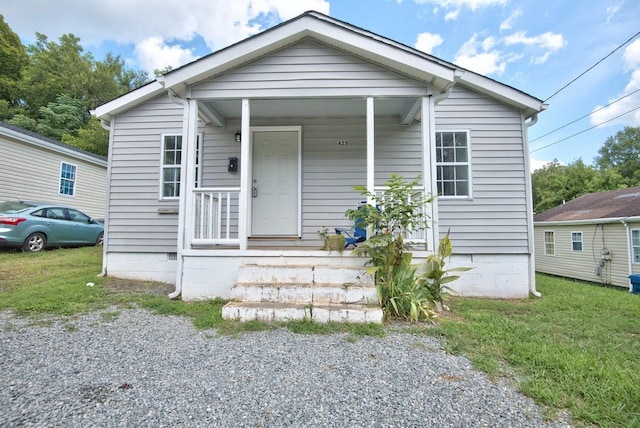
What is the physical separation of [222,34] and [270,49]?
13641mm

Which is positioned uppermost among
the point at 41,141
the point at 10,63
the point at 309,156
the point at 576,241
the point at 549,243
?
the point at 10,63

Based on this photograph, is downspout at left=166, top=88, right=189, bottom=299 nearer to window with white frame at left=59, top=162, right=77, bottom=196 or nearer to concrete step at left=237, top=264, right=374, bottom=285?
concrete step at left=237, top=264, right=374, bottom=285

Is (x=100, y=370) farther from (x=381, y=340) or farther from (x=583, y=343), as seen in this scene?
(x=583, y=343)

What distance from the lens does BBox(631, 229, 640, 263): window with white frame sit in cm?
960

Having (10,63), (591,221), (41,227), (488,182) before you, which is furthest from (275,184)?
(10,63)

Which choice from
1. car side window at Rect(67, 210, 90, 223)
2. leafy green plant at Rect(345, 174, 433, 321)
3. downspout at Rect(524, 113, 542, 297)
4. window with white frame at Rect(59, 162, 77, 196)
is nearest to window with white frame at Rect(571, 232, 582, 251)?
downspout at Rect(524, 113, 542, 297)

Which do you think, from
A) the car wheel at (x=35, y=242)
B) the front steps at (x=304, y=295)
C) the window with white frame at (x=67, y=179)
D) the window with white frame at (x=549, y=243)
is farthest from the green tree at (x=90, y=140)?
the window with white frame at (x=549, y=243)

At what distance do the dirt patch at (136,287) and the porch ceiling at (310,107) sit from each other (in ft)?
9.55

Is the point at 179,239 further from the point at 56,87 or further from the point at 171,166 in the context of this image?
the point at 56,87

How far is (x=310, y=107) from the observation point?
5.03 meters

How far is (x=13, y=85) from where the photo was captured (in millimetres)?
18156

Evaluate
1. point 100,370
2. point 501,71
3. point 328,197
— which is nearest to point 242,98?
point 328,197

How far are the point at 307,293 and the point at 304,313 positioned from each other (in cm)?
29

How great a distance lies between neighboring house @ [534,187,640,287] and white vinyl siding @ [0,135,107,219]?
59.0ft
